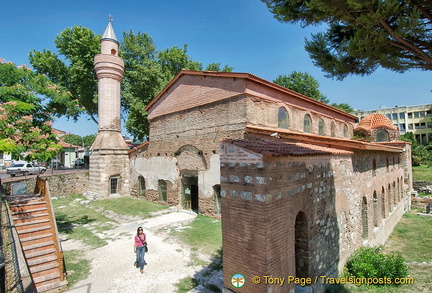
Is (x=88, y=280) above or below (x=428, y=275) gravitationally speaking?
above

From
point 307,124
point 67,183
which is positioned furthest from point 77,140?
point 307,124


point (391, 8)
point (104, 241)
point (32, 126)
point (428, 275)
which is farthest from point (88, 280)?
point (428, 275)

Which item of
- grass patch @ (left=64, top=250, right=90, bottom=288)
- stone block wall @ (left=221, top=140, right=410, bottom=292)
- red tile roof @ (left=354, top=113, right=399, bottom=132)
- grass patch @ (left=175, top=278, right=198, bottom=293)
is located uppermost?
red tile roof @ (left=354, top=113, right=399, bottom=132)

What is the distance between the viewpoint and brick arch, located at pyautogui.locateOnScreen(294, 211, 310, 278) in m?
5.64

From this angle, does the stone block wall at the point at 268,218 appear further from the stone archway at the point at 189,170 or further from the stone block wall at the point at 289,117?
the stone archway at the point at 189,170

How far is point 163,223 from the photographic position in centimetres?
1163

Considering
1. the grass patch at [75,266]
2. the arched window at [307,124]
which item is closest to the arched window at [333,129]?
the arched window at [307,124]

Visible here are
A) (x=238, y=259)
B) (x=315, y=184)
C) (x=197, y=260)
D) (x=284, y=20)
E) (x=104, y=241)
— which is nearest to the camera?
(x=238, y=259)

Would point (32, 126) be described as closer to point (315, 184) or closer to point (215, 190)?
point (215, 190)

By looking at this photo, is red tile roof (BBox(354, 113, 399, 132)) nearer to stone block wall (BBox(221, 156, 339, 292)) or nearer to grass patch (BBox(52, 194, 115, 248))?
stone block wall (BBox(221, 156, 339, 292))

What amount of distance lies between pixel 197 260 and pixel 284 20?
768 cm

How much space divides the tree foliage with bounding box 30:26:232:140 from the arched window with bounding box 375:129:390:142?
19707 millimetres

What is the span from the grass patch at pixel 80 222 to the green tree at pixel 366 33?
10.3 m

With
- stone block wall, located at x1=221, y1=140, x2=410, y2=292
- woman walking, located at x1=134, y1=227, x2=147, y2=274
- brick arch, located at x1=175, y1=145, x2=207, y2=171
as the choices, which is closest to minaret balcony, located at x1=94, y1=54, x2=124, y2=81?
brick arch, located at x1=175, y1=145, x2=207, y2=171
